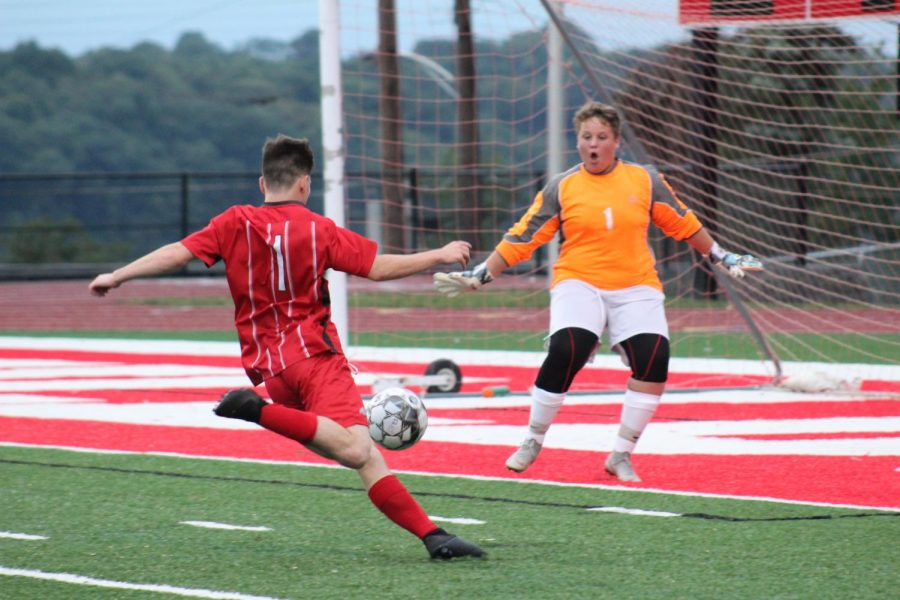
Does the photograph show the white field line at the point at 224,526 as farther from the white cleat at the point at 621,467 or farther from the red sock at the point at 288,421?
the white cleat at the point at 621,467

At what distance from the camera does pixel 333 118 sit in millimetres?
11805

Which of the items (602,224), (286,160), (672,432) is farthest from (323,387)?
(672,432)

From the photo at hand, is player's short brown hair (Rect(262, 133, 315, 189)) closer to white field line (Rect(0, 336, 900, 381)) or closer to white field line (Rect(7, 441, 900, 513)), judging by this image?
white field line (Rect(7, 441, 900, 513))

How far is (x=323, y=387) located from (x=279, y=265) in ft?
1.61

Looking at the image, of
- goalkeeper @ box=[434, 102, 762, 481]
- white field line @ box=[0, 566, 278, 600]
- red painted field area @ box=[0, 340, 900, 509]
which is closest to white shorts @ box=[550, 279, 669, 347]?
goalkeeper @ box=[434, 102, 762, 481]

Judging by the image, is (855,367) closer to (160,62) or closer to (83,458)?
(83,458)

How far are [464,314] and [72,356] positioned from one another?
19.2ft

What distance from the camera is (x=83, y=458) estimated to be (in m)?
8.72

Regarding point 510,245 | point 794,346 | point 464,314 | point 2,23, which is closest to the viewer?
point 510,245

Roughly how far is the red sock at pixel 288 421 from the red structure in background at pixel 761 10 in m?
7.70

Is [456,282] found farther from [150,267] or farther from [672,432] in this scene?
[672,432]

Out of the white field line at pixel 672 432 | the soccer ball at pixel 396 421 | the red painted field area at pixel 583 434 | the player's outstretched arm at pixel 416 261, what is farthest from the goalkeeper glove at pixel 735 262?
the player's outstretched arm at pixel 416 261

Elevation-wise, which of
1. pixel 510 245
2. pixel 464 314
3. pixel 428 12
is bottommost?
pixel 464 314

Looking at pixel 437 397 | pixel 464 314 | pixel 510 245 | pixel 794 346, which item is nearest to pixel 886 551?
pixel 510 245
